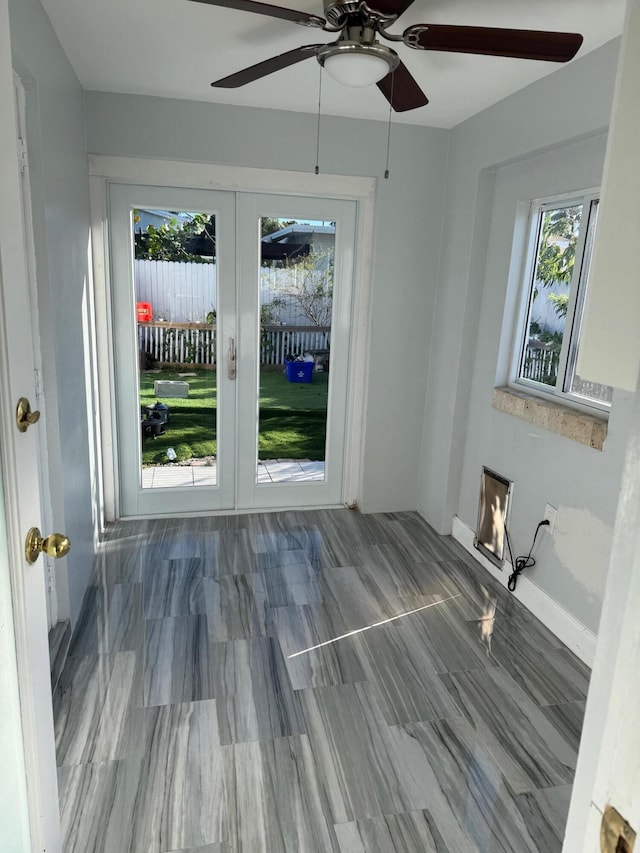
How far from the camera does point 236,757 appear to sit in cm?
196

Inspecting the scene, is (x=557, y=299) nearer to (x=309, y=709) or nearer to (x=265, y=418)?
(x=265, y=418)

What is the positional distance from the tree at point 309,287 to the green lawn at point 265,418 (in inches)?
17.1

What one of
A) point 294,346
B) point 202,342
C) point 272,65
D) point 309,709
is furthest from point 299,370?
Answer: point 309,709

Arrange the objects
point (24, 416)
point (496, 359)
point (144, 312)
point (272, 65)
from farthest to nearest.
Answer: point (144, 312) → point (496, 359) → point (272, 65) → point (24, 416)

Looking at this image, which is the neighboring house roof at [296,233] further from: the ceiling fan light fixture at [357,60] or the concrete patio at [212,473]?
the ceiling fan light fixture at [357,60]

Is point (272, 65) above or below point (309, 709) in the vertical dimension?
above

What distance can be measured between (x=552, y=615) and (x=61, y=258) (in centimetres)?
275

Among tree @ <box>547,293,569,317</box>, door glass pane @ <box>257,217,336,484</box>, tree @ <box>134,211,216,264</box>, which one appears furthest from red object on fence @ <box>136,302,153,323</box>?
tree @ <box>547,293,569,317</box>

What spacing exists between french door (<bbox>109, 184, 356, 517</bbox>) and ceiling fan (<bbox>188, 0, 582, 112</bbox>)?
5.67ft

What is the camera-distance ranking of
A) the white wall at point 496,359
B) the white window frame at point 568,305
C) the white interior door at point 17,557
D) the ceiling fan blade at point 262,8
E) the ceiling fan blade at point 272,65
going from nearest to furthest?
1. the white interior door at point 17,557
2. the ceiling fan blade at point 262,8
3. the ceiling fan blade at point 272,65
4. the white wall at point 496,359
5. the white window frame at point 568,305

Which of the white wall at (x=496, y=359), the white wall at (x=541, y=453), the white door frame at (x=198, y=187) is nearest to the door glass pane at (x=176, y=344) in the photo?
the white door frame at (x=198, y=187)

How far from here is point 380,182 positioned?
11.7ft

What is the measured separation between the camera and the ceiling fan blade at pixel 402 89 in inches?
81.8

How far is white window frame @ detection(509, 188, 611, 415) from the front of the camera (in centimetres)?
263
